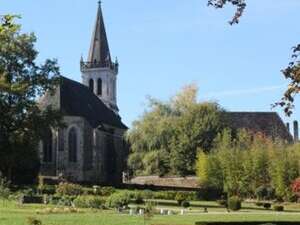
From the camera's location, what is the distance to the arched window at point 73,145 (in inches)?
2884

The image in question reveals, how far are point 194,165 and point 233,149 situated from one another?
862 centimetres

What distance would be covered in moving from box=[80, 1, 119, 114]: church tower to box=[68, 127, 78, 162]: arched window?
2947 cm

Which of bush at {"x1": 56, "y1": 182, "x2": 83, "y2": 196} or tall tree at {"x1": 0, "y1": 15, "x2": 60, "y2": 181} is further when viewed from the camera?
tall tree at {"x1": 0, "y1": 15, "x2": 60, "y2": 181}

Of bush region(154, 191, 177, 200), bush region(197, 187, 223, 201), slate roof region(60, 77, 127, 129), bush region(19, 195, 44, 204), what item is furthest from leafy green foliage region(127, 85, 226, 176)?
bush region(19, 195, 44, 204)

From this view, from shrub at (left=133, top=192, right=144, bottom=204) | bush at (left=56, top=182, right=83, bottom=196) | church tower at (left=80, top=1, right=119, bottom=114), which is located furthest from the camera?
church tower at (left=80, top=1, right=119, bottom=114)

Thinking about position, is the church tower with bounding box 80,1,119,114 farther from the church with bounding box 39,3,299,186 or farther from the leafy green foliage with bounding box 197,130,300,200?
the leafy green foliage with bounding box 197,130,300,200

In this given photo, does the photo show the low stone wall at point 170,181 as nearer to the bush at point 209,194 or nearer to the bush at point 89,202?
the bush at point 209,194

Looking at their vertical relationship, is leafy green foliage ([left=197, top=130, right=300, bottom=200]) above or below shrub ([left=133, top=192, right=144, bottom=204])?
above

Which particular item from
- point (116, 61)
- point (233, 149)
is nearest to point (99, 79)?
point (116, 61)

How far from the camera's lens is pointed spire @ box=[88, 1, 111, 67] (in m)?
102

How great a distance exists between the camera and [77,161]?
73438 millimetres

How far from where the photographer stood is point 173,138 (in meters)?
73.3

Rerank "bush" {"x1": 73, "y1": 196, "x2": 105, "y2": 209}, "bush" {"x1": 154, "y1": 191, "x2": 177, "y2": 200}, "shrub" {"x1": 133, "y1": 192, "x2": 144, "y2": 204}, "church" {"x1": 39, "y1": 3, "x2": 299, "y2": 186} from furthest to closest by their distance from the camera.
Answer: "church" {"x1": 39, "y1": 3, "x2": 299, "y2": 186} → "bush" {"x1": 154, "y1": 191, "x2": 177, "y2": 200} → "shrub" {"x1": 133, "y1": 192, "x2": 144, "y2": 204} → "bush" {"x1": 73, "y1": 196, "x2": 105, "y2": 209}

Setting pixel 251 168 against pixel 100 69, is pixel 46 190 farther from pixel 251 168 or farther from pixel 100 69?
pixel 100 69
